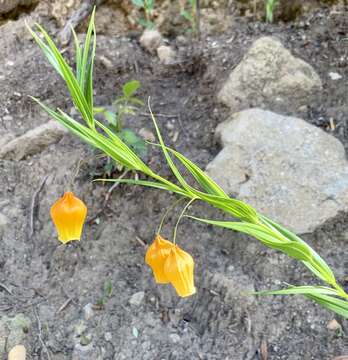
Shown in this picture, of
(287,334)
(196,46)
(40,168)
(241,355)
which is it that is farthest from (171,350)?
(196,46)

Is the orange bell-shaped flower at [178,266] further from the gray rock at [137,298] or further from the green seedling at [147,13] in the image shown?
the green seedling at [147,13]

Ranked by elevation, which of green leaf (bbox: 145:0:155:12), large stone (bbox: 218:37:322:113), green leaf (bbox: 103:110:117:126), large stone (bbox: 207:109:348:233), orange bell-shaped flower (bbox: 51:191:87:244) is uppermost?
orange bell-shaped flower (bbox: 51:191:87:244)

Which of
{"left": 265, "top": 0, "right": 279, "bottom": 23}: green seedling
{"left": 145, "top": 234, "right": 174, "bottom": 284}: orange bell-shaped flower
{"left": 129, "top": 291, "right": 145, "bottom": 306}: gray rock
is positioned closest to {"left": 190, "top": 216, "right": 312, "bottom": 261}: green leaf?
{"left": 145, "top": 234, "right": 174, "bottom": 284}: orange bell-shaped flower

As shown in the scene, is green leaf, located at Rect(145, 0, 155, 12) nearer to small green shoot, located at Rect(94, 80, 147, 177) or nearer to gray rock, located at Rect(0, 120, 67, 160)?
small green shoot, located at Rect(94, 80, 147, 177)

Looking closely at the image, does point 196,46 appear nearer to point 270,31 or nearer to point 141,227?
point 270,31

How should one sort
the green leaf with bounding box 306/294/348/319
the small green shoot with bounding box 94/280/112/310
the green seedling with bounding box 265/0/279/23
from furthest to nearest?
1. the green seedling with bounding box 265/0/279/23
2. the small green shoot with bounding box 94/280/112/310
3. the green leaf with bounding box 306/294/348/319

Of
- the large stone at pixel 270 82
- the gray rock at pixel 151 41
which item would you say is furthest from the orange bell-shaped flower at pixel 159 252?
the gray rock at pixel 151 41
